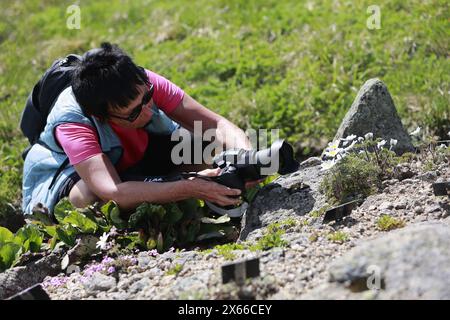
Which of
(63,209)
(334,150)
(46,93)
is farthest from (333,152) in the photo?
(46,93)

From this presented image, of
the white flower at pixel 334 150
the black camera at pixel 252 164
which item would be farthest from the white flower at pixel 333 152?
the black camera at pixel 252 164

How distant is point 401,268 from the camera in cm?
313

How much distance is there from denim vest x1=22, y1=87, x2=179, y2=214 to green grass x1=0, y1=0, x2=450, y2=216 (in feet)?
3.64

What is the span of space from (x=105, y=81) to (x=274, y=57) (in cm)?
314

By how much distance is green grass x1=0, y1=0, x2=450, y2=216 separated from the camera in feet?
21.4

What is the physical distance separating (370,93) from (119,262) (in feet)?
6.77

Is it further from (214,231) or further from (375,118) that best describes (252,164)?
(375,118)

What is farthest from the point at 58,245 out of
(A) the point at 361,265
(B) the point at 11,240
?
(A) the point at 361,265

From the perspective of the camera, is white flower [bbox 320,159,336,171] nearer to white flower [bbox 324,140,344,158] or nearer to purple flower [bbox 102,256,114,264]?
white flower [bbox 324,140,344,158]

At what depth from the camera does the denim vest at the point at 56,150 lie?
15.8 feet

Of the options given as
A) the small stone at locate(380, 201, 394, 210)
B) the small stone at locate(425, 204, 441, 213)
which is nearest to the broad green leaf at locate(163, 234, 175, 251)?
the small stone at locate(380, 201, 394, 210)

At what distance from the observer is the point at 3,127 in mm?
7398

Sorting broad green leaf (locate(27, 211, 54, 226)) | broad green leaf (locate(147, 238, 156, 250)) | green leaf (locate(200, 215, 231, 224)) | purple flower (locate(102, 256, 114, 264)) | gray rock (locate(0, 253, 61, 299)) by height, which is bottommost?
gray rock (locate(0, 253, 61, 299))
